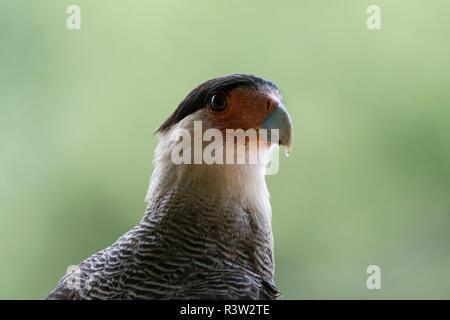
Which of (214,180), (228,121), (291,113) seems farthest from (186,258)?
(291,113)

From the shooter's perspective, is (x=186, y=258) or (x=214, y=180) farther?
(x=214, y=180)

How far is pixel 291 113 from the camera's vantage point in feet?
7.79

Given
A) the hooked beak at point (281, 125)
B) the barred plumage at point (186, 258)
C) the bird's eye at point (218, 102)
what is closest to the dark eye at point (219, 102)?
the bird's eye at point (218, 102)

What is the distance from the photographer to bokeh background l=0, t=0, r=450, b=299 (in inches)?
92.6

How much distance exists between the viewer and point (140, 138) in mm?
2402

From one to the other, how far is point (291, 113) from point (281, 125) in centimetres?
113

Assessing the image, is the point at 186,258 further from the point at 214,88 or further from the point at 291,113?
the point at 291,113

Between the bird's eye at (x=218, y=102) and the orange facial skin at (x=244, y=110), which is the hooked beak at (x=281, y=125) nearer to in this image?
the orange facial skin at (x=244, y=110)

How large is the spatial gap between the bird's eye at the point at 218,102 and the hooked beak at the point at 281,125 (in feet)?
0.40

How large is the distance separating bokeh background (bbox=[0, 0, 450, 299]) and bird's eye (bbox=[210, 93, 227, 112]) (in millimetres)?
1039

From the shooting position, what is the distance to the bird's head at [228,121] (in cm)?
129

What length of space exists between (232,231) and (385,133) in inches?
54.2

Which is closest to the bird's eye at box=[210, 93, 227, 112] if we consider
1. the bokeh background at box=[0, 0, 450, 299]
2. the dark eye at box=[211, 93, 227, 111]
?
the dark eye at box=[211, 93, 227, 111]

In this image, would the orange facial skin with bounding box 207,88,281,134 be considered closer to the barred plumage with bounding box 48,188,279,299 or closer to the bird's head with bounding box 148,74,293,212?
the bird's head with bounding box 148,74,293,212
